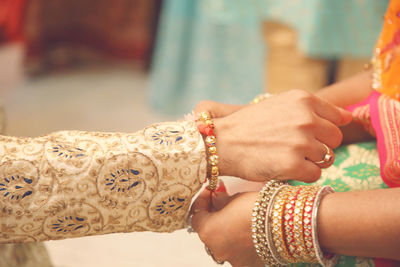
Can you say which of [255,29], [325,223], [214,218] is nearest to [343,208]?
[325,223]

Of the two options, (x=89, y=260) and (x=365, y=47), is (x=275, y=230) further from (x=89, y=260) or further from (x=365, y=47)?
(x=365, y=47)

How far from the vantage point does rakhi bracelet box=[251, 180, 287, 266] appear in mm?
582

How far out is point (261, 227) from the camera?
581mm

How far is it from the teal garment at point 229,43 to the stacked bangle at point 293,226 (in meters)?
0.99

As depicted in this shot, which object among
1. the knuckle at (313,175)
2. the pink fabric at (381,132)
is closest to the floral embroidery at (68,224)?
the knuckle at (313,175)

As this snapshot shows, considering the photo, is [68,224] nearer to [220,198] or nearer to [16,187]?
[16,187]

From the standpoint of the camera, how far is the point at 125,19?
2736 millimetres

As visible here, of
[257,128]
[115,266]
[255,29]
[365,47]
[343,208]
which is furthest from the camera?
[255,29]

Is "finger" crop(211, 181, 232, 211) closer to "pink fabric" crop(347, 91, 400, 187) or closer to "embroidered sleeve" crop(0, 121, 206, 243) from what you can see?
"embroidered sleeve" crop(0, 121, 206, 243)

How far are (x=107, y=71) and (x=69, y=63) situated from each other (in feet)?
0.78

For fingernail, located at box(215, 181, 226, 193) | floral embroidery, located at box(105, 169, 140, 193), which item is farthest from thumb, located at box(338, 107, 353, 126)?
floral embroidery, located at box(105, 169, 140, 193)

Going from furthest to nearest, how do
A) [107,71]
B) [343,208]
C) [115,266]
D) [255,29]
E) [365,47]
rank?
[107,71] < [255,29] < [365,47] < [115,266] < [343,208]

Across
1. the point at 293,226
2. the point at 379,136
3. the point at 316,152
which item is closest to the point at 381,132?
the point at 379,136

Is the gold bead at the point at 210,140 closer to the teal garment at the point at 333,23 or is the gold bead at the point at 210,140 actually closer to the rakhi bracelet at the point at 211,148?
the rakhi bracelet at the point at 211,148
